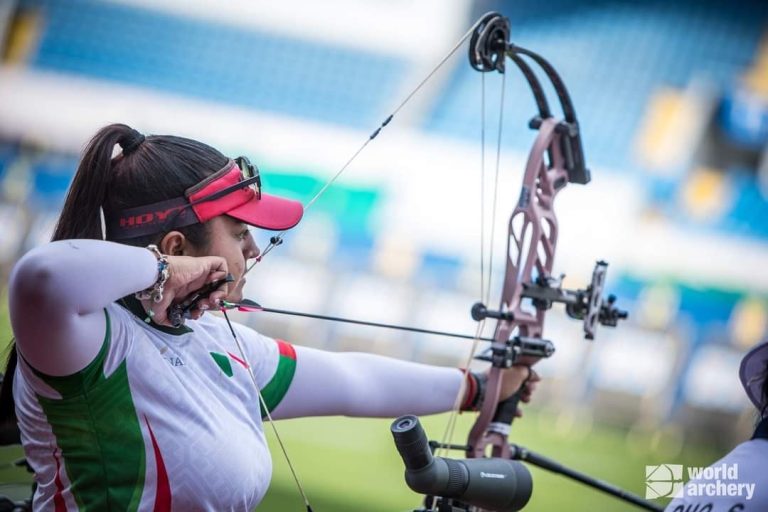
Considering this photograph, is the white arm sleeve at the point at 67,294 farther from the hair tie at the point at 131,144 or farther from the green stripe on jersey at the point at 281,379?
the green stripe on jersey at the point at 281,379

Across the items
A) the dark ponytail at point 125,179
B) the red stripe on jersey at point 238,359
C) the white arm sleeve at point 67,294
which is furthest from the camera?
the red stripe on jersey at point 238,359

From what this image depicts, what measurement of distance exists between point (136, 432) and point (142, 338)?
139 mm

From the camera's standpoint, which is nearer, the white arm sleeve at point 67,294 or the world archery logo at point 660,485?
the white arm sleeve at point 67,294

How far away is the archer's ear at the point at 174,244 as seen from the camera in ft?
4.96

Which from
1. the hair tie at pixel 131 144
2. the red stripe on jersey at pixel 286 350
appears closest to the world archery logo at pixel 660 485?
the red stripe on jersey at pixel 286 350

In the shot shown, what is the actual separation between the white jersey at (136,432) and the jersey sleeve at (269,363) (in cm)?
18

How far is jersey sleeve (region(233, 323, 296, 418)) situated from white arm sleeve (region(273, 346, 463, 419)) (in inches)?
0.8

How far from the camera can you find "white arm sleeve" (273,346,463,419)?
1.87m

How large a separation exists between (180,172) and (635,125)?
35.3 feet

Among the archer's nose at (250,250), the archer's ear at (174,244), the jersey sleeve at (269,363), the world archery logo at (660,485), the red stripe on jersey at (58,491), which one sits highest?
the world archery logo at (660,485)

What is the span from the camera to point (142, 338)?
1461mm

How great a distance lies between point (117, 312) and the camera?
1.44 metres

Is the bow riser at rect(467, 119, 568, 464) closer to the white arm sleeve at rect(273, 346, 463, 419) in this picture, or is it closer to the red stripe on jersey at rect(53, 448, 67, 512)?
the white arm sleeve at rect(273, 346, 463, 419)

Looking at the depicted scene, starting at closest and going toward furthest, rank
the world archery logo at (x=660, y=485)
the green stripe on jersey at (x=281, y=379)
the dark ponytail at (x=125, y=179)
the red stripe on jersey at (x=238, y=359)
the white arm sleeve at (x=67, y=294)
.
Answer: the white arm sleeve at (x=67, y=294) → the dark ponytail at (x=125, y=179) → the red stripe on jersey at (x=238, y=359) → the green stripe on jersey at (x=281, y=379) → the world archery logo at (x=660, y=485)
